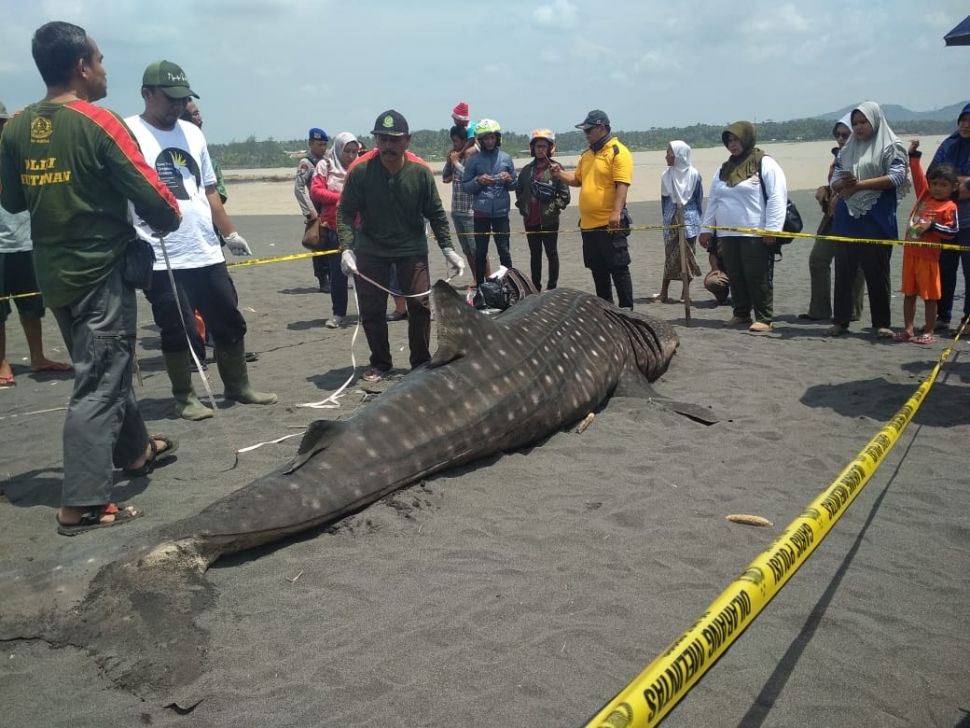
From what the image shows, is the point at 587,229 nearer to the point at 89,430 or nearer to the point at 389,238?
the point at 389,238

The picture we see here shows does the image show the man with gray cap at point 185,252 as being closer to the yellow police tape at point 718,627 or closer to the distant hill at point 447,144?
Answer: the yellow police tape at point 718,627

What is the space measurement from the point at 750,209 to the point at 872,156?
1244mm

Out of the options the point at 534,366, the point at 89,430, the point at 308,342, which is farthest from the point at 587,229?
the point at 89,430

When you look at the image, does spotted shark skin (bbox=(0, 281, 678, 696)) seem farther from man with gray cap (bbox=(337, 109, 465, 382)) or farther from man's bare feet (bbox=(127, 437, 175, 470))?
man's bare feet (bbox=(127, 437, 175, 470))

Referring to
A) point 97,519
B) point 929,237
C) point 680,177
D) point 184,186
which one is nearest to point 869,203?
point 929,237

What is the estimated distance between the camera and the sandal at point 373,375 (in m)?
7.20

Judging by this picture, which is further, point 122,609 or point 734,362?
point 734,362

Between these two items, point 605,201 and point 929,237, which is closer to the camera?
point 929,237

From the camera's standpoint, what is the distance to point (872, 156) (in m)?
7.88

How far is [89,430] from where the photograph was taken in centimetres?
426

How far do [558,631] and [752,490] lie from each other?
1851 mm

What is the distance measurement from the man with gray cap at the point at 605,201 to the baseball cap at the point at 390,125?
9.54ft

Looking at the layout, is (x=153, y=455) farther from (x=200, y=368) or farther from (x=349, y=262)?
(x=349, y=262)

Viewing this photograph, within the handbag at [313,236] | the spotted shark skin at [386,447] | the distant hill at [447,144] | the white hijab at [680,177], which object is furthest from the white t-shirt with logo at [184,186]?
the distant hill at [447,144]
